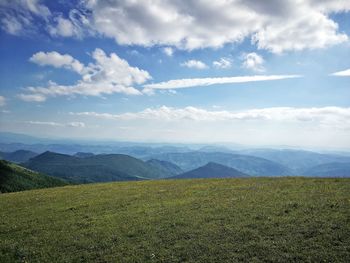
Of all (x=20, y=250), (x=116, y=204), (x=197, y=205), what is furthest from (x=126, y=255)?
(x=116, y=204)

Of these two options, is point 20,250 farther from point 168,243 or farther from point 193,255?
point 193,255

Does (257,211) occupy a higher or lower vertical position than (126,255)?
higher

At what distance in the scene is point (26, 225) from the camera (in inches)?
1043

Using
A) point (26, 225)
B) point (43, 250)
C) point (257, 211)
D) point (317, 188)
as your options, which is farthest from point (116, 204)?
point (317, 188)

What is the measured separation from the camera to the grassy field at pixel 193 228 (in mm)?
17406

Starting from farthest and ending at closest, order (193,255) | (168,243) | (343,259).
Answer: (168,243) < (193,255) < (343,259)

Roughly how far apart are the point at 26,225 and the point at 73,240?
760 centimetres

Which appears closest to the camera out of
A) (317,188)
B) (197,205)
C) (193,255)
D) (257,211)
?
(193,255)

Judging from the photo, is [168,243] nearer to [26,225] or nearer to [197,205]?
[197,205]

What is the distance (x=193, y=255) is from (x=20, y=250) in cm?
1185

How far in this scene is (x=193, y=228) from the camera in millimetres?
21625

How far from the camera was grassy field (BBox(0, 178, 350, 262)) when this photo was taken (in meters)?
17.4

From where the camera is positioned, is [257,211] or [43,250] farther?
[257,211]

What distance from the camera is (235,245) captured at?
18.1 m
